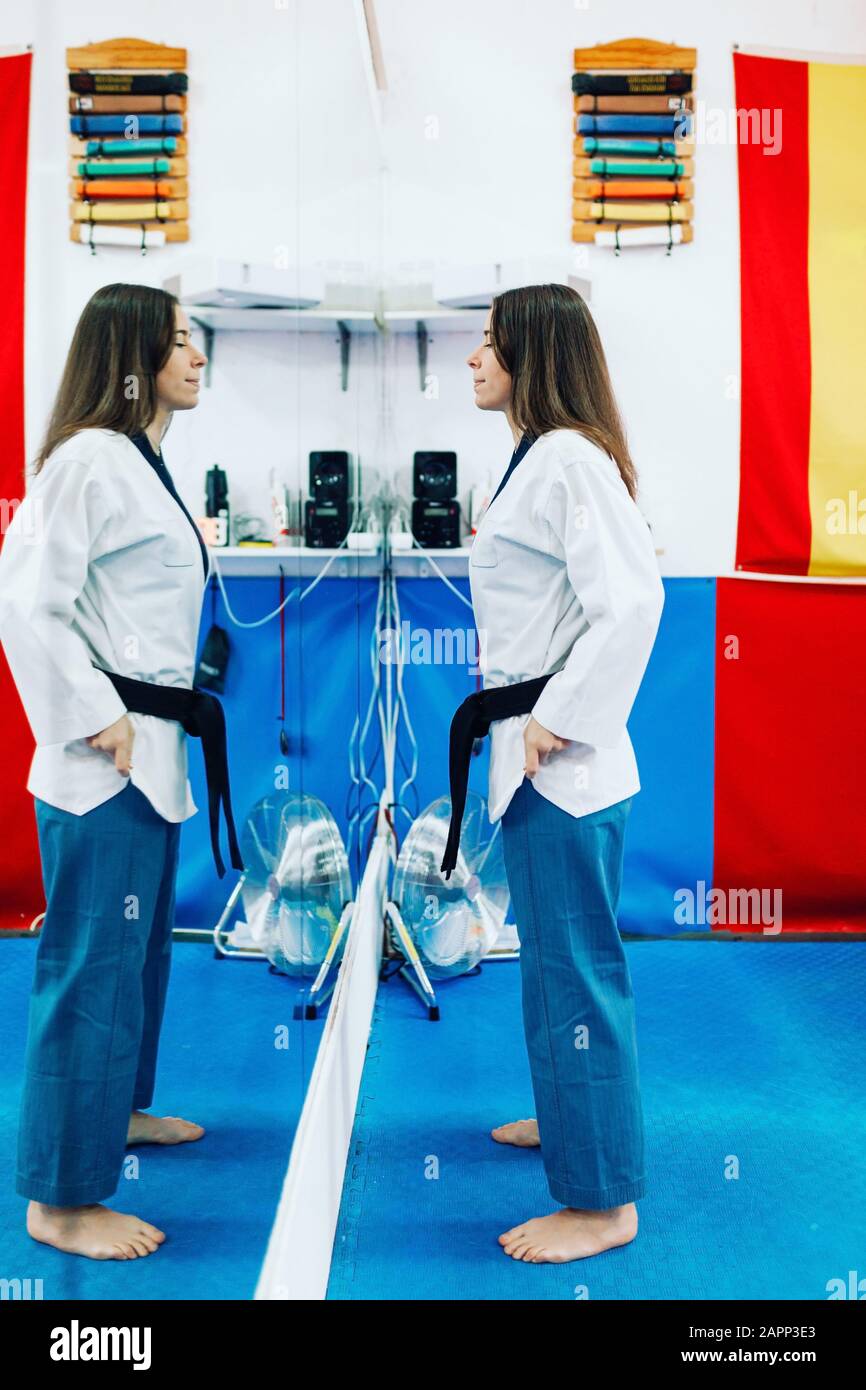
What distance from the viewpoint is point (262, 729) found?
1451mm

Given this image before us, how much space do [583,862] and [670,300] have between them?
7.75ft

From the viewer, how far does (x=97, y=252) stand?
69 cm

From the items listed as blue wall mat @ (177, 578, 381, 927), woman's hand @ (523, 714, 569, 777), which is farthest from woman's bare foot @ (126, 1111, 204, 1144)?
woman's hand @ (523, 714, 569, 777)

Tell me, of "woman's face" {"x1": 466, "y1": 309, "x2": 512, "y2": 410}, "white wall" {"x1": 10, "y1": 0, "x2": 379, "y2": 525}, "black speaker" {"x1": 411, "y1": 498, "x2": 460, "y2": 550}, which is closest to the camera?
"white wall" {"x1": 10, "y1": 0, "x2": 379, "y2": 525}

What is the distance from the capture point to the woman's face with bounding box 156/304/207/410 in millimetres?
920

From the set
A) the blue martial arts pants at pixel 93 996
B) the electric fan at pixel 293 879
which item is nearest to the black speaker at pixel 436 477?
the electric fan at pixel 293 879

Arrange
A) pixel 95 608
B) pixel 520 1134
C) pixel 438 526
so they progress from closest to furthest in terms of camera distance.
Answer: pixel 95 608, pixel 520 1134, pixel 438 526

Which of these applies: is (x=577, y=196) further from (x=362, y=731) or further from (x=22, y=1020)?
(x=22, y=1020)

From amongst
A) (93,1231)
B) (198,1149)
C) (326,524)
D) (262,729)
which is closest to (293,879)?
(262,729)

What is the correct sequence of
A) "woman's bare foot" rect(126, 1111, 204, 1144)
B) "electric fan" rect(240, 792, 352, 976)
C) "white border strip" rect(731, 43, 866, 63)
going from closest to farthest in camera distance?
"woman's bare foot" rect(126, 1111, 204, 1144)
"electric fan" rect(240, 792, 352, 976)
"white border strip" rect(731, 43, 866, 63)

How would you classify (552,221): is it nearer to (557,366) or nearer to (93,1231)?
(557,366)

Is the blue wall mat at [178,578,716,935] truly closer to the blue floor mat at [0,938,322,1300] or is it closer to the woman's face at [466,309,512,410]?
the woman's face at [466,309,512,410]

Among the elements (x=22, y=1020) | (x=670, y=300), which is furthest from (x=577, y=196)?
(x=22, y=1020)

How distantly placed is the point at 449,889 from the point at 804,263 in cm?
218
